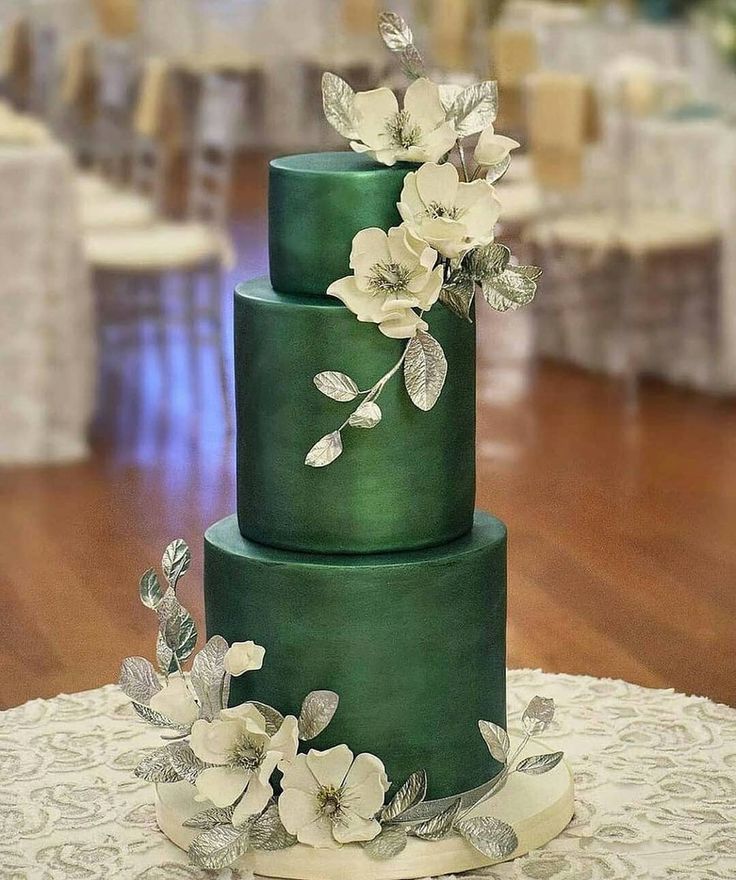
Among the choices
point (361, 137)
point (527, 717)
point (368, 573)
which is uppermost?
point (361, 137)

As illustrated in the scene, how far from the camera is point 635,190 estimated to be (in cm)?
585

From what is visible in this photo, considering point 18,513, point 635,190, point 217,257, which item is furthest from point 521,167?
point 18,513

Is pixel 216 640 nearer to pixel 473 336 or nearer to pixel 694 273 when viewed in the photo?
pixel 473 336

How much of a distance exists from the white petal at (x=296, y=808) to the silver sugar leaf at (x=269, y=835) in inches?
1.4

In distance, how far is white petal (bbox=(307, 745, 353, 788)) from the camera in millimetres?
2544

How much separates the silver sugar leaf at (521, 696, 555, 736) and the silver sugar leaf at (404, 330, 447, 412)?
506mm

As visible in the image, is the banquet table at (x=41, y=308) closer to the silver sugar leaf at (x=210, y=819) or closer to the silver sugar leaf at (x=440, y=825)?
the silver sugar leaf at (x=210, y=819)

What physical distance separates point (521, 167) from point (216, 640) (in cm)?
399

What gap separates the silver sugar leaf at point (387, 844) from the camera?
2586mm

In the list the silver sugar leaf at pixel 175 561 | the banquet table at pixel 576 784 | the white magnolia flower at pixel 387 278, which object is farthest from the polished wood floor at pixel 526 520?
the white magnolia flower at pixel 387 278

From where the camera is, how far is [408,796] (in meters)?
2.61

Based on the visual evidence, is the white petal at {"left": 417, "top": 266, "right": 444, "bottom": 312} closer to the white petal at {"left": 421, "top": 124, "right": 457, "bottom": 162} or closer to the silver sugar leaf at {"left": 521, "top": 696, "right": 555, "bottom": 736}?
the white petal at {"left": 421, "top": 124, "right": 457, "bottom": 162}

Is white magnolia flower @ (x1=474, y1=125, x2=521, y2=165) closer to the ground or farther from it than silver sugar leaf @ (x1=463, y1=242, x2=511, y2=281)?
farther from it

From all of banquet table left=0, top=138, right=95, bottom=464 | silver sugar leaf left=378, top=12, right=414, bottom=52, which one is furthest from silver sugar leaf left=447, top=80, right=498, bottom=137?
banquet table left=0, top=138, right=95, bottom=464
